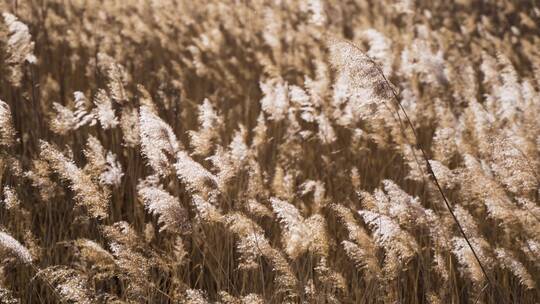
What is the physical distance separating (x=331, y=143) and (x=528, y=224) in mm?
1440

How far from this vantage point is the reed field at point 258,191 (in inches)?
70.4

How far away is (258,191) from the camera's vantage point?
2191 millimetres

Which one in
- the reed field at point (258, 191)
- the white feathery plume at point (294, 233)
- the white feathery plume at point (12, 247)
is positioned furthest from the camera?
the reed field at point (258, 191)

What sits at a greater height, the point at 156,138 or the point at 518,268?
the point at 156,138

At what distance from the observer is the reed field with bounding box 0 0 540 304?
179 centimetres

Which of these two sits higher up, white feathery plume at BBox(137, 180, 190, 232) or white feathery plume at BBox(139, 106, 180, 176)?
white feathery plume at BBox(139, 106, 180, 176)

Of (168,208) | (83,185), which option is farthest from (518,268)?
(83,185)

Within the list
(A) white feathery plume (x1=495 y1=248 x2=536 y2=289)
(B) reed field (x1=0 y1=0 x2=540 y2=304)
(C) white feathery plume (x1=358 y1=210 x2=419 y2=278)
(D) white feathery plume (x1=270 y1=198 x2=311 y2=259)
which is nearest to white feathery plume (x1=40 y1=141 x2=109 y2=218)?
(B) reed field (x1=0 y1=0 x2=540 y2=304)

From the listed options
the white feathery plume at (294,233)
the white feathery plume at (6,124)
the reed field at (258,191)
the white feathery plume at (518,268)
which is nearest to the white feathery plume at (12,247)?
the reed field at (258,191)

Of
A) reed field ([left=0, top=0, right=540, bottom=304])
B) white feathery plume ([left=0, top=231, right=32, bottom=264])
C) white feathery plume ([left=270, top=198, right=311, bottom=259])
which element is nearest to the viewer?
white feathery plume ([left=0, top=231, right=32, bottom=264])

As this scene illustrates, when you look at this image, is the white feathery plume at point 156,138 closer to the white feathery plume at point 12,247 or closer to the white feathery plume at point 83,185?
the white feathery plume at point 83,185

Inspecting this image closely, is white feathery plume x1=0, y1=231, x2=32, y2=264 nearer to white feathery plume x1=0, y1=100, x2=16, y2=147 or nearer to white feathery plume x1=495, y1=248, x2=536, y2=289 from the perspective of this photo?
white feathery plume x1=0, y1=100, x2=16, y2=147

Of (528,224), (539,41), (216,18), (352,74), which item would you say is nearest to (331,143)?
(528,224)

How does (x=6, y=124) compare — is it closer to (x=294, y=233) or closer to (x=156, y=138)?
(x=156, y=138)
